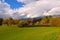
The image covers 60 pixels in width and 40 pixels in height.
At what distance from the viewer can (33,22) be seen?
51.5 ft

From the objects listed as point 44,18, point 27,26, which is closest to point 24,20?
point 27,26

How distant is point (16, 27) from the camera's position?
1574 centimetres

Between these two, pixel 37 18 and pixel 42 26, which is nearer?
pixel 37 18

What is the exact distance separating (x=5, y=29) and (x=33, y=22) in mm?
2871

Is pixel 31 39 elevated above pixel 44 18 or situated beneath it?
situated beneath

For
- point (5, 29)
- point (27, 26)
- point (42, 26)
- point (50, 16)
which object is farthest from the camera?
point (50, 16)

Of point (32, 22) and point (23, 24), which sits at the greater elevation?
point (32, 22)

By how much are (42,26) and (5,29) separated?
13.9 ft

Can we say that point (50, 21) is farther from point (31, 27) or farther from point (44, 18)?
point (31, 27)

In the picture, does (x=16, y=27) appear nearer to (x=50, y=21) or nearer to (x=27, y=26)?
(x=27, y=26)

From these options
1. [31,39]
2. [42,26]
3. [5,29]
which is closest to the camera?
[31,39]

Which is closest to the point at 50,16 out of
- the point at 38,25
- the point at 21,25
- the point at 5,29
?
the point at 38,25

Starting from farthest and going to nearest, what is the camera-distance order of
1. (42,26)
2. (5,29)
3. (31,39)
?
(42,26)
(5,29)
(31,39)

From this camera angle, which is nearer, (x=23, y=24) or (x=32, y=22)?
(x=32, y=22)
